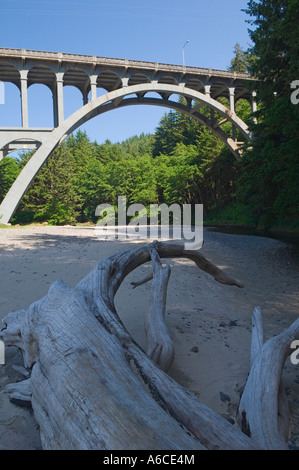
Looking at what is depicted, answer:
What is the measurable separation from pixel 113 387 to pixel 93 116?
24915mm

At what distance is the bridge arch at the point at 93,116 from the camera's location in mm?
20297

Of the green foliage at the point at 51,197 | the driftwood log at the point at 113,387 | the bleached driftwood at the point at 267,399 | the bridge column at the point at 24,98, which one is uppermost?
the bridge column at the point at 24,98

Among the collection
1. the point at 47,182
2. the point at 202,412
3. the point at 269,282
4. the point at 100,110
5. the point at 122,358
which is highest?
the point at 100,110

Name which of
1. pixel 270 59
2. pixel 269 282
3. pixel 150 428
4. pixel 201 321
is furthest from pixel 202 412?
pixel 270 59

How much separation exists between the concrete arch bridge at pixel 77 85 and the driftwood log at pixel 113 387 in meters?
18.8

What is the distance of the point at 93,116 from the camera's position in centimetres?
2444

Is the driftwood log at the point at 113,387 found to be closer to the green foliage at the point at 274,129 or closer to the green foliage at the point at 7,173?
the green foliage at the point at 274,129

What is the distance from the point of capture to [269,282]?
7492mm

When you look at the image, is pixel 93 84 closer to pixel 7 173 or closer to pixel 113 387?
pixel 7 173

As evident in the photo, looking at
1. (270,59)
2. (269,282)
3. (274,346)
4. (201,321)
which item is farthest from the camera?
(270,59)

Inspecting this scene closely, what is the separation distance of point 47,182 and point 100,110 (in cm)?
1340

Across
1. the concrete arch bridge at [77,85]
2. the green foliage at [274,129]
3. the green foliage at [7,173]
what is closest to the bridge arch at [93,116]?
the concrete arch bridge at [77,85]

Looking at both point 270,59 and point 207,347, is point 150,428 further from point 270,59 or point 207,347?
point 270,59

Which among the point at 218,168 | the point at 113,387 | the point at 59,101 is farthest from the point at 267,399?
the point at 218,168
